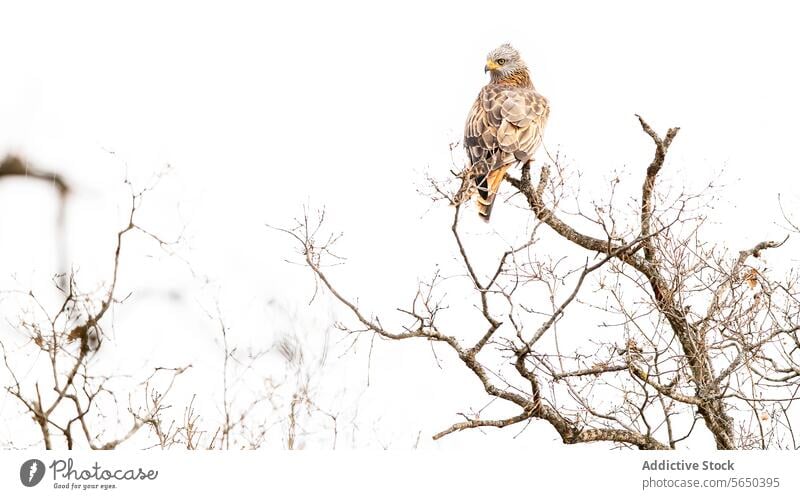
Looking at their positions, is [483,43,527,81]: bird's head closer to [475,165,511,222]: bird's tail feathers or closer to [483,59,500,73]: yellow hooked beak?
[483,59,500,73]: yellow hooked beak

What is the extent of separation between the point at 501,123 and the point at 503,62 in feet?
3.60

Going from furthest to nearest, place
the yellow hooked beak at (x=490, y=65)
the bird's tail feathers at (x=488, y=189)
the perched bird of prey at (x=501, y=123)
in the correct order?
1. the yellow hooked beak at (x=490, y=65)
2. the perched bird of prey at (x=501, y=123)
3. the bird's tail feathers at (x=488, y=189)

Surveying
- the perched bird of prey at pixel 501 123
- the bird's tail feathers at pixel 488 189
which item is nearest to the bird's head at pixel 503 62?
the perched bird of prey at pixel 501 123

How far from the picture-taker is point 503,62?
27.3 ft

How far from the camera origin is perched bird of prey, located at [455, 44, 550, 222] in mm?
6902

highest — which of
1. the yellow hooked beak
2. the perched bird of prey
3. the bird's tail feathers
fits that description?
the yellow hooked beak

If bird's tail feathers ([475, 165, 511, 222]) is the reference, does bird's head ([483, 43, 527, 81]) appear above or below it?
above

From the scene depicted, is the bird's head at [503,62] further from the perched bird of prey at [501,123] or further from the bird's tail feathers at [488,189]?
the bird's tail feathers at [488,189]

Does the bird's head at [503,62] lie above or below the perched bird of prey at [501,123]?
above

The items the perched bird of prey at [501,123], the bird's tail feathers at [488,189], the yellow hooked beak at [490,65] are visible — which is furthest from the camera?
the yellow hooked beak at [490,65]

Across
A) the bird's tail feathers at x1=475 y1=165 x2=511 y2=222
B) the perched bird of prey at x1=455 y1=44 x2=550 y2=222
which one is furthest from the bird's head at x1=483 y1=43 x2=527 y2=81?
the bird's tail feathers at x1=475 y1=165 x2=511 y2=222

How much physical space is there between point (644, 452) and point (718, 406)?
1.13 meters

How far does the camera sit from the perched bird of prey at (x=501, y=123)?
690 centimetres

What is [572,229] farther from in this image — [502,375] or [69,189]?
[69,189]
